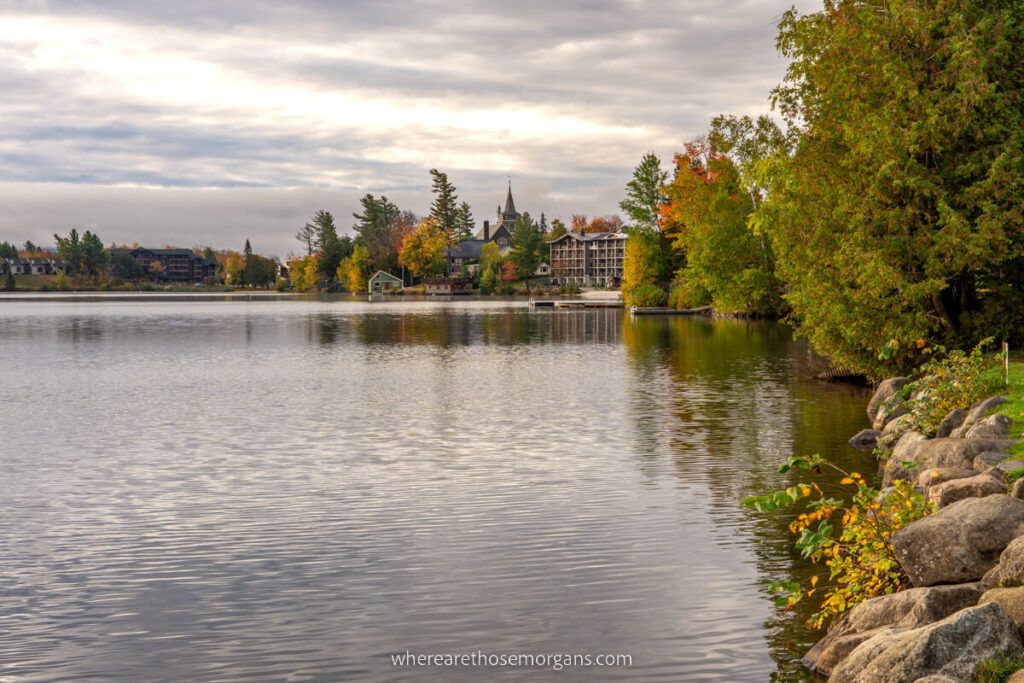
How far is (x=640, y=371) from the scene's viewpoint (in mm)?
43312

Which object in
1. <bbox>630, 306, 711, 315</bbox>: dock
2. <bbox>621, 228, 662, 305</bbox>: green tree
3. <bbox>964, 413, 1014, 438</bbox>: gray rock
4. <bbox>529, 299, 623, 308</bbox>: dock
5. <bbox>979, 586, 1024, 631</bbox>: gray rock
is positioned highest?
<bbox>621, 228, 662, 305</bbox>: green tree

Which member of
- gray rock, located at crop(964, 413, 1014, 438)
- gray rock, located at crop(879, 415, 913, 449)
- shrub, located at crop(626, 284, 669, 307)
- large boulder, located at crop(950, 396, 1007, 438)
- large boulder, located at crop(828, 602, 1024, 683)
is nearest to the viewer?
large boulder, located at crop(828, 602, 1024, 683)

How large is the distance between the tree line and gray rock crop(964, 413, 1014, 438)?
9367 mm

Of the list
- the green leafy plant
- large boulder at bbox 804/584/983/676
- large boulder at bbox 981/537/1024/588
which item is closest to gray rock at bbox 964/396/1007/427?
the green leafy plant

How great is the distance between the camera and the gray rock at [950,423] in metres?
18.8

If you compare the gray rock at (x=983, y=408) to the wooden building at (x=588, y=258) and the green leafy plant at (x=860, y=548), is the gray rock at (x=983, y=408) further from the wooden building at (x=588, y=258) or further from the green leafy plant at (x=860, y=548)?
the wooden building at (x=588, y=258)

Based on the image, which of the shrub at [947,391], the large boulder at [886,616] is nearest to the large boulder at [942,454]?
the shrub at [947,391]

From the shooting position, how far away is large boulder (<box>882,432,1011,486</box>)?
48.8 ft

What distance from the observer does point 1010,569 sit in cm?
956

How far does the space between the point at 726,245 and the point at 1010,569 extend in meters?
71.8

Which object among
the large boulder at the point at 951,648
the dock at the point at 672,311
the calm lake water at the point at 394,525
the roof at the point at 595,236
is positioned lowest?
the calm lake water at the point at 394,525

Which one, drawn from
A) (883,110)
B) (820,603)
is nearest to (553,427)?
(883,110)

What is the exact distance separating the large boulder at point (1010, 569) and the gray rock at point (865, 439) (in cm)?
1394

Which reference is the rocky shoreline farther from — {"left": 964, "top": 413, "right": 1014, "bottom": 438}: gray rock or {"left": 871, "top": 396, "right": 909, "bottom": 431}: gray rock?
{"left": 871, "top": 396, "right": 909, "bottom": 431}: gray rock
